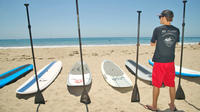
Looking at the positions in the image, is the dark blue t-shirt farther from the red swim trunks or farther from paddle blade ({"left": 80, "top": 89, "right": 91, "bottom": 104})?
paddle blade ({"left": 80, "top": 89, "right": 91, "bottom": 104})

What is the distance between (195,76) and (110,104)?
352cm

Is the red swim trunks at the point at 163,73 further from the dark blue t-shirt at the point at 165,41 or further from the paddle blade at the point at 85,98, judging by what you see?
the paddle blade at the point at 85,98

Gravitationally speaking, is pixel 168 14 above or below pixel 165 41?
above

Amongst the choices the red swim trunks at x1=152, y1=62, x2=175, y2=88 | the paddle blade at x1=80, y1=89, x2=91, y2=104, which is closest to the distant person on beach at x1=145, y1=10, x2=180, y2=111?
the red swim trunks at x1=152, y1=62, x2=175, y2=88

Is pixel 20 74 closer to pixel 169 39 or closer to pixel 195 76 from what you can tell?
pixel 169 39

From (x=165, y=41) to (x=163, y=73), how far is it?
626mm

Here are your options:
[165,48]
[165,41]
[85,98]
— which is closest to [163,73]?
[165,48]

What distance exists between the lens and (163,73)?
2291 mm

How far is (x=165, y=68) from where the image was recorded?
229 cm

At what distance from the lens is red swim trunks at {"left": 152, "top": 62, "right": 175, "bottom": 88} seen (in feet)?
7.49

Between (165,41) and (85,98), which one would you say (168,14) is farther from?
(85,98)

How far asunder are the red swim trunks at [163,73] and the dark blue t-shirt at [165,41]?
99mm

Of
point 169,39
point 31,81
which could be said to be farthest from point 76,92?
point 169,39

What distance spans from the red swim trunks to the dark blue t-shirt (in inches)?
3.9
